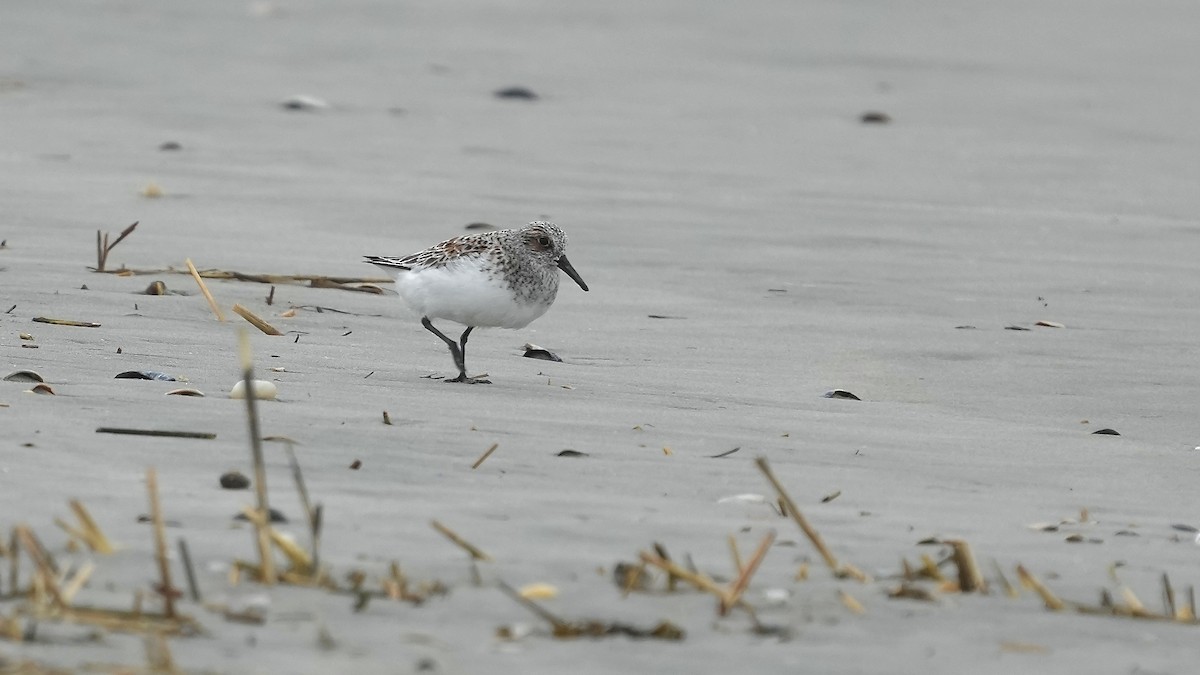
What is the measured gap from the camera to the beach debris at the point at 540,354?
5.99 m

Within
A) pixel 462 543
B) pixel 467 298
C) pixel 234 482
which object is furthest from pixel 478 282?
pixel 462 543

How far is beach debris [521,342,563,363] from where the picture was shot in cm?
599

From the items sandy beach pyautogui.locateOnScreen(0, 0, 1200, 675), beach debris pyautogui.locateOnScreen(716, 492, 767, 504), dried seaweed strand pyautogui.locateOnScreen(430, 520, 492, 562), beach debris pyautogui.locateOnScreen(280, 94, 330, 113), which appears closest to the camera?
sandy beach pyautogui.locateOnScreen(0, 0, 1200, 675)

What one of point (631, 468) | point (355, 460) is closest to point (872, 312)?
point (631, 468)

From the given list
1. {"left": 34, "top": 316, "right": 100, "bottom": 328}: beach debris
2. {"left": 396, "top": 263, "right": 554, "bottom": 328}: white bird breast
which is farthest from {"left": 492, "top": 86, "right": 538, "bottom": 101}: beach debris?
{"left": 34, "top": 316, "right": 100, "bottom": 328}: beach debris

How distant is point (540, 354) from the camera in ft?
19.9

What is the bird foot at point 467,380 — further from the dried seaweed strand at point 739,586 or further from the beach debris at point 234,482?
the dried seaweed strand at point 739,586

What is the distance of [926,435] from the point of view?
4930 millimetres

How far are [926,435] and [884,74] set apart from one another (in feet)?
28.7

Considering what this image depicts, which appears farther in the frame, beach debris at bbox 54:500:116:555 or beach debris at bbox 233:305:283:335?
beach debris at bbox 233:305:283:335

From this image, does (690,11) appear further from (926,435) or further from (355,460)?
(355,460)

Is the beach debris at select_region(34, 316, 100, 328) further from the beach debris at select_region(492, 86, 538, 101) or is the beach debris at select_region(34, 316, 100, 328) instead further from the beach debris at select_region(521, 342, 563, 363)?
the beach debris at select_region(492, 86, 538, 101)

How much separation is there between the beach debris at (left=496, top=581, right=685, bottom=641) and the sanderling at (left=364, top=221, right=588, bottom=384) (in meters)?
2.58

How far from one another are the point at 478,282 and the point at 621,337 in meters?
0.77
